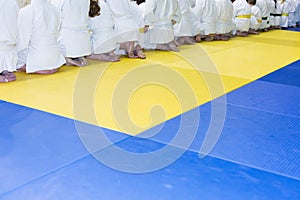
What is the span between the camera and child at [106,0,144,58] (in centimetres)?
595

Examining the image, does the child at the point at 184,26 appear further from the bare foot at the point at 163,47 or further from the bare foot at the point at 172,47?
the bare foot at the point at 163,47

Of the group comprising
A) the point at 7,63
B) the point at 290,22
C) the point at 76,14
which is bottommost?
the point at 290,22

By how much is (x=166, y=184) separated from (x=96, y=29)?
3880 mm

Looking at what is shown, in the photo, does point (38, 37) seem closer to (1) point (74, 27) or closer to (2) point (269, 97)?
(1) point (74, 27)

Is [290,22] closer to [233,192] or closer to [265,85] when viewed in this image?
[265,85]

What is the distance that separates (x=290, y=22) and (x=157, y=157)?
40.0 ft

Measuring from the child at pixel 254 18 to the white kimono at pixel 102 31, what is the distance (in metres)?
5.45

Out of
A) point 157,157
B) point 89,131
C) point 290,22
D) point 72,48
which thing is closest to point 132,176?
point 157,157

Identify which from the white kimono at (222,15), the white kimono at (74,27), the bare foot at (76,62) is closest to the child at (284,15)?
the white kimono at (222,15)

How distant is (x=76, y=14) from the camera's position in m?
5.26

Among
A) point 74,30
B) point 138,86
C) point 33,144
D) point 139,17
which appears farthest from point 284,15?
point 33,144

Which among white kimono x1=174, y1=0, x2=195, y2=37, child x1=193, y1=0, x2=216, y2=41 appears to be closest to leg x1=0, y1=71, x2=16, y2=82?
white kimono x1=174, y1=0, x2=195, y2=37

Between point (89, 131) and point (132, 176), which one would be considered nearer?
point (132, 176)

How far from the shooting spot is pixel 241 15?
9.61 metres
